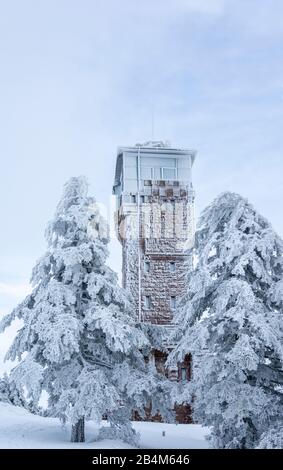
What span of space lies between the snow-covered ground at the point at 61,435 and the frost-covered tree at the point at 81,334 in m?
1.03

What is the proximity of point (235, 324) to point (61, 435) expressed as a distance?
8847 mm

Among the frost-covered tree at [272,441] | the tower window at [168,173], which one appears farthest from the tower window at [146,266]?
the frost-covered tree at [272,441]

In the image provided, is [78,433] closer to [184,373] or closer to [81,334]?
[81,334]

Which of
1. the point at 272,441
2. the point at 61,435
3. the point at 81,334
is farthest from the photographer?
the point at 61,435

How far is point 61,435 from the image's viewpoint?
66.4 feet

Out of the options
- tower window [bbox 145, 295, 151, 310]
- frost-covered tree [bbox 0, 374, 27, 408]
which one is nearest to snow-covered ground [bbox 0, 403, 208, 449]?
frost-covered tree [bbox 0, 374, 27, 408]

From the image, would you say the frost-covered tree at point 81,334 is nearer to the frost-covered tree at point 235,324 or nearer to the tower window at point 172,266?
the frost-covered tree at point 235,324

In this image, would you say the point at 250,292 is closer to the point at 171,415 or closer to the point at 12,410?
the point at 171,415

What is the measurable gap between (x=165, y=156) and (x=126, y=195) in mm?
3659

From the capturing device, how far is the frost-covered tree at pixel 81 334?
55.9 ft

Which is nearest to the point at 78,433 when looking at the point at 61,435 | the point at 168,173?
the point at 61,435

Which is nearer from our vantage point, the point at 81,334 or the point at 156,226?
the point at 81,334

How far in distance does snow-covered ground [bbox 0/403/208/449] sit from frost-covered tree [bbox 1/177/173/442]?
40.7 inches

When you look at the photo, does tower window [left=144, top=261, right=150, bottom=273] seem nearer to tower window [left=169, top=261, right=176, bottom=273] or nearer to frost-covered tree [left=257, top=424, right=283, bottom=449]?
tower window [left=169, top=261, right=176, bottom=273]
